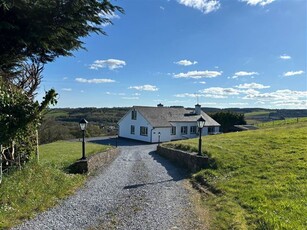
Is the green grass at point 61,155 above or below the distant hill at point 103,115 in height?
below

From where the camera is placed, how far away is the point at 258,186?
9188 millimetres

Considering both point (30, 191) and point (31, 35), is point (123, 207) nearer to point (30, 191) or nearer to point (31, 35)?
point (30, 191)

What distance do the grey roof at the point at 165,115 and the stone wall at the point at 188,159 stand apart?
1756 centimetres

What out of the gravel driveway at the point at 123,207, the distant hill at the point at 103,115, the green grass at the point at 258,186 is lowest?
the gravel driveway at the point at 123,207

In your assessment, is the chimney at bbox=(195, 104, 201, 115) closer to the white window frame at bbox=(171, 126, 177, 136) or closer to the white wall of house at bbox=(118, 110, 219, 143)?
the white wall of house at bbox=(118, 110, 219, 143)

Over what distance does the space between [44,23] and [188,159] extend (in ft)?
31.9

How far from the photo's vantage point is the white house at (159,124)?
1478 inches

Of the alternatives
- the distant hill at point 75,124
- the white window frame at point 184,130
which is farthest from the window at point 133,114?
the white window frame at point 184,130

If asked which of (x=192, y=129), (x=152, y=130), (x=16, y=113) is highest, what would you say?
(x=16, y=113)

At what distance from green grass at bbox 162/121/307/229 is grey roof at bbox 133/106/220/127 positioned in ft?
74.6

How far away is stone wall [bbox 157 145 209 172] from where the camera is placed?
1317cm

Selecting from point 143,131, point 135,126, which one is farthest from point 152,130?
point 135,126

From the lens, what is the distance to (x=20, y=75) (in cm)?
1066

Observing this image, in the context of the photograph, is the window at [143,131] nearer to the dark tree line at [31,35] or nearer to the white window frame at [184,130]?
the white window frame at [184,130]
